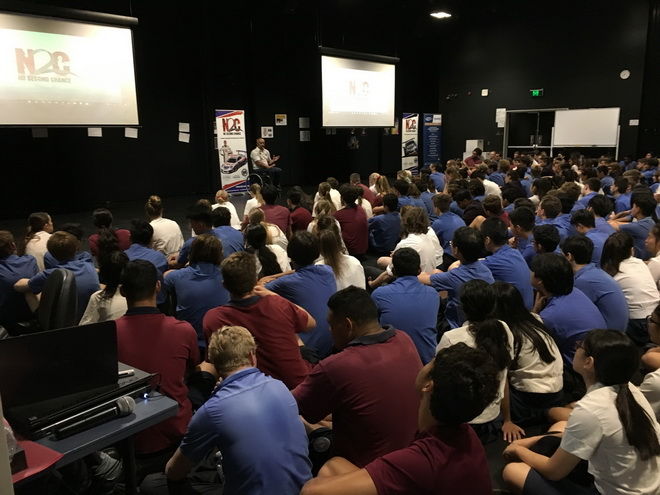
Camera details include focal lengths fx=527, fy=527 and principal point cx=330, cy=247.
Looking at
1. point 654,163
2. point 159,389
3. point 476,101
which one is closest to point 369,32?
point 476,101

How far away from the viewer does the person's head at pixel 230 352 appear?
72.7 inches

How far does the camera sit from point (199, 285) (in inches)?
132

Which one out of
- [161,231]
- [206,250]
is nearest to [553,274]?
[206,250]

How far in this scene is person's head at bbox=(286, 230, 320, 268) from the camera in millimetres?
3209

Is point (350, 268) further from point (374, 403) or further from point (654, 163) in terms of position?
point (654, 163)

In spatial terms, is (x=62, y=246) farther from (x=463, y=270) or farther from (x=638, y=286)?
(x=638, y=286)

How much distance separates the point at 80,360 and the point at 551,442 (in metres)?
1.94

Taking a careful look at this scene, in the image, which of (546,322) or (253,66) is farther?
(253,66)

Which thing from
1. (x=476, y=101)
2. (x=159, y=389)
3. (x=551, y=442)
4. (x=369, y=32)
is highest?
(x=369, y=32)

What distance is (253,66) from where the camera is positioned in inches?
455

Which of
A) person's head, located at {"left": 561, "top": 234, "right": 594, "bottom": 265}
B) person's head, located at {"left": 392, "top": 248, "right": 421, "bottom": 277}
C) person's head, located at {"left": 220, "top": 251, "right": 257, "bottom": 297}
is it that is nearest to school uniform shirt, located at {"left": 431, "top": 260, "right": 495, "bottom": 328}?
person's head, located at {"left": 392, "top": 248, "right": 421, "bottom": 277}

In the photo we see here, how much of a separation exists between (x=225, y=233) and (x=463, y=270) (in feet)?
7.21

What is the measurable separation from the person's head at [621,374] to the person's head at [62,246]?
330 centimetres

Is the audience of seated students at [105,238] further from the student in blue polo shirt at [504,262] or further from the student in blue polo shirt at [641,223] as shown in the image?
the student in blue polo shirt at [641,223]
